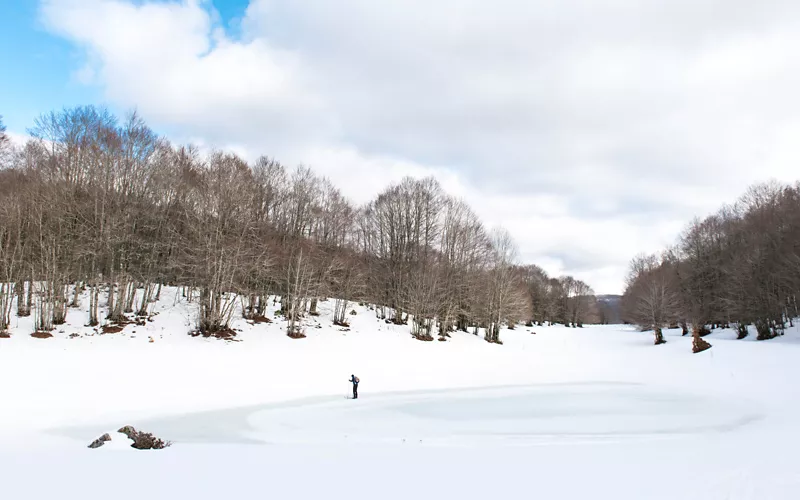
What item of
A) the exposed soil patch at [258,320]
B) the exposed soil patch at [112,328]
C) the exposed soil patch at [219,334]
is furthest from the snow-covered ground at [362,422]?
the exposed soil patch at [258,320]

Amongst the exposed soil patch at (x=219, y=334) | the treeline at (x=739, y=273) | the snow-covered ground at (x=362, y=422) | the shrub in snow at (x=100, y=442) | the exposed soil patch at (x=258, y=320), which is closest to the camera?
the snow-covered ground at (x=362, y=422)

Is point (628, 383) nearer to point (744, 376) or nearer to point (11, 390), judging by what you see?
point (744, 376)

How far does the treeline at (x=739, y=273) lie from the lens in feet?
133

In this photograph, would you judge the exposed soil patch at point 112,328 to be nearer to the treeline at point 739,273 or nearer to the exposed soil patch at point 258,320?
the exposed soil patch at point 258,320

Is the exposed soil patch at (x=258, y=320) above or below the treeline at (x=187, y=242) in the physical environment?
below

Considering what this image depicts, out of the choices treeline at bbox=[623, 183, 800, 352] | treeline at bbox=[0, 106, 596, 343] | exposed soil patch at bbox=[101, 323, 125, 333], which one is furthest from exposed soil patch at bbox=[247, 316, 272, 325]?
treeline at bbox=[623, 183, 800, 352]

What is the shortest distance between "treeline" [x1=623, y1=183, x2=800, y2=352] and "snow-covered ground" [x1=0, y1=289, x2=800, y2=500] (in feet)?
47.7

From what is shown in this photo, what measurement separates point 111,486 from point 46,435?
19.5 ft

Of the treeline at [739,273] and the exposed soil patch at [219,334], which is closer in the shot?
the exposed soil patch at [219,334]

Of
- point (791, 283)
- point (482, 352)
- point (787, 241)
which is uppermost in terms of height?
point (787, 241)

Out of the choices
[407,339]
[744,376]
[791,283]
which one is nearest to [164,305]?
[407,339]

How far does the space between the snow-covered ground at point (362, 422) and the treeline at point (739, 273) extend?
14.6m

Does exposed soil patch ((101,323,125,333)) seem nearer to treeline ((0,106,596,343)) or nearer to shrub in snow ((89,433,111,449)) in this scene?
treeline ((0,106,596,343))

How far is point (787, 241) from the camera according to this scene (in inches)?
1602
